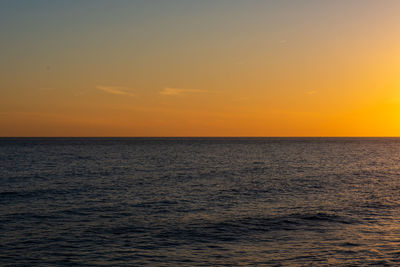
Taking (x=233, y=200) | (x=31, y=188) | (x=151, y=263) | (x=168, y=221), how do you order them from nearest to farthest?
1. (x=151, y=263)
2. (x=168, y=221)
3. (x=233, y=200)
4. (x=31, y=188)

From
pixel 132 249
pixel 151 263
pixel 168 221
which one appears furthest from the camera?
pixel 168 221

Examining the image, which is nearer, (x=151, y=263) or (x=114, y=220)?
(x=151, y=263)

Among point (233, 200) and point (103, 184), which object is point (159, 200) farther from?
point (103, 184)

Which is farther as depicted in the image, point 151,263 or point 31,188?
point 31,188

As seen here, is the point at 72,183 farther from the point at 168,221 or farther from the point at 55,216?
the point at 168,221

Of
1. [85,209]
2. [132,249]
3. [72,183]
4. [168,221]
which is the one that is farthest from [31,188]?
[132,249]

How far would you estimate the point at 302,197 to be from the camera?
37031 millimetres

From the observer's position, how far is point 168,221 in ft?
85.6

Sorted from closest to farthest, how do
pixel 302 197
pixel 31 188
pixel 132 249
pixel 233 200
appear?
pixel 132 249 < pixel 233 200 < pixel 302 197 < pixel 31 188

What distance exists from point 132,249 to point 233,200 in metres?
16.3

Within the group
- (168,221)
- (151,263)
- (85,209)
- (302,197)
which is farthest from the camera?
(302,197)

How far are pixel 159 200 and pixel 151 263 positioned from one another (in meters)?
16.9

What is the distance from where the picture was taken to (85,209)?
3005 cm

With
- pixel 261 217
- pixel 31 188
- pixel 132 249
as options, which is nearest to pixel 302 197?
pixel 261 217
